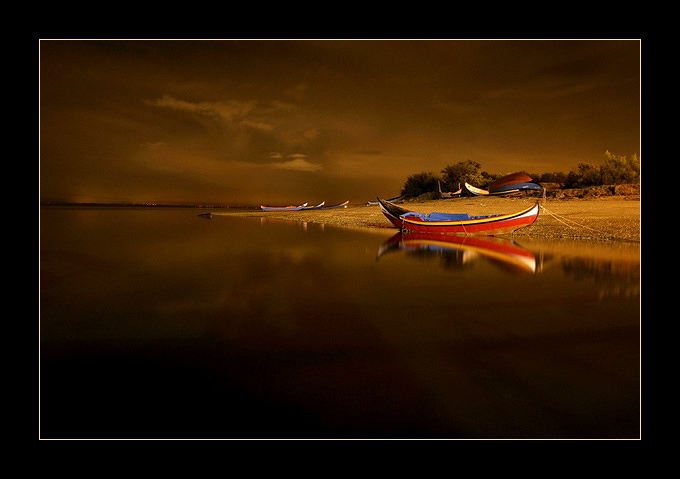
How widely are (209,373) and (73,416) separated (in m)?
1.28

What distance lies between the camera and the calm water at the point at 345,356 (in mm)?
3195

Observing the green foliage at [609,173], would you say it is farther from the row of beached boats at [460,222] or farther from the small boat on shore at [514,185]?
the row of beached boats at [460,222]

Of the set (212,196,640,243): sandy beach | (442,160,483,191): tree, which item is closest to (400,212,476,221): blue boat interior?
(212,196,640,243): sandy beach

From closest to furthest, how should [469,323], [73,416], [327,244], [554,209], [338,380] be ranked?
[73,416], [338,380], [469,323], [327,244], [554,209]

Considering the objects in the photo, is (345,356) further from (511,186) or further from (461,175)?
(461,175)

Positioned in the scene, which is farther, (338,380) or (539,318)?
(539,318)

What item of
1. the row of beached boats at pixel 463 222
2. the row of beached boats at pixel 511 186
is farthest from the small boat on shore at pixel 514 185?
the row of beached boats at pixel 463 222

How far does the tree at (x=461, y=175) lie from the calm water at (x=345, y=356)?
35968mm

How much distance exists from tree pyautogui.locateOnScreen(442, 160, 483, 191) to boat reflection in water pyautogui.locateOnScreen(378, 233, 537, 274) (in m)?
27.8

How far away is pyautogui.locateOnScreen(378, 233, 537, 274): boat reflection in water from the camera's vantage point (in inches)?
419

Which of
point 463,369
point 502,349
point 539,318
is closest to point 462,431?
point 463,369
